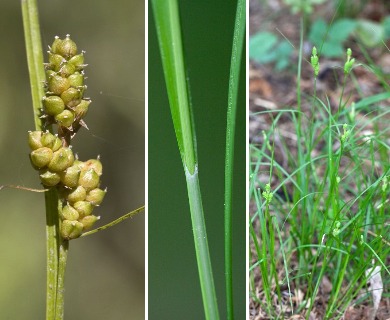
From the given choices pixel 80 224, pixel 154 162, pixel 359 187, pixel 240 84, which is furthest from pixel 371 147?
pixel 80 224

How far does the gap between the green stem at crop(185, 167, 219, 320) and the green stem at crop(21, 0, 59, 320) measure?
0.18m

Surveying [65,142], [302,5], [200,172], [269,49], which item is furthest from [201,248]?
[302,5]

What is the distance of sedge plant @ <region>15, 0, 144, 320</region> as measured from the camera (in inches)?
29.5

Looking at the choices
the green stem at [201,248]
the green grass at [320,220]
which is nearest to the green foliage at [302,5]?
the green grass at [320,220]

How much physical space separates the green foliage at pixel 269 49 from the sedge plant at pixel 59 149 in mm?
439

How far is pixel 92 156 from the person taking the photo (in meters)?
→ 0.87

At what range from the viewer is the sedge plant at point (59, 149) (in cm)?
75

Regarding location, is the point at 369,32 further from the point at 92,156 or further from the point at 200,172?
the point at 92,156

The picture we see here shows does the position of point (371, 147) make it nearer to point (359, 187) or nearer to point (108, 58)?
point (359, 187)

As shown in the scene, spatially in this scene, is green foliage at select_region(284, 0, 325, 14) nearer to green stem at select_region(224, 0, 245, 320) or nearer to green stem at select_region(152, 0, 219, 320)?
green stem at select_region(224, 0, 245, 320)

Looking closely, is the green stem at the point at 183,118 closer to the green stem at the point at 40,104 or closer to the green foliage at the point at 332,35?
the green stem at the point at 40,104

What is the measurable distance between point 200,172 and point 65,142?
0.75 ft

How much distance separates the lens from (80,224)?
0.78 metres

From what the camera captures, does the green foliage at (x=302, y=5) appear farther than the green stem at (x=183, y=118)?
Yes
